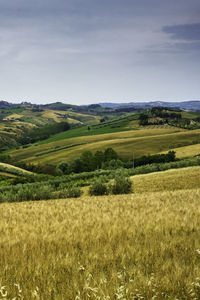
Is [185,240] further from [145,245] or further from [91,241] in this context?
[91,241]

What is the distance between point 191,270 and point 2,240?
183 inches

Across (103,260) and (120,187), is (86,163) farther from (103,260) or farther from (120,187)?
(103,260)

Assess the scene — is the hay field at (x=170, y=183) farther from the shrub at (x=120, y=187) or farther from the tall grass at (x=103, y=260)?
the tall grass at (x=103, y=260)

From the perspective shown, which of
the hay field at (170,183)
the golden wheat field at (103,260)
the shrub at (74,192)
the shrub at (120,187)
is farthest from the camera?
the hay field at (170,183)

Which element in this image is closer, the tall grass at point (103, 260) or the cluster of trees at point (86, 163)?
the tall grass at point (103, 260)

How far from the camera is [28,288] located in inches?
157

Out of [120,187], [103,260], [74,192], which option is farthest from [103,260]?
[120,187]

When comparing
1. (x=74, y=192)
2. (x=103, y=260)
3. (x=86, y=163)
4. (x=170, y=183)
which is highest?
(x=103, y=260)

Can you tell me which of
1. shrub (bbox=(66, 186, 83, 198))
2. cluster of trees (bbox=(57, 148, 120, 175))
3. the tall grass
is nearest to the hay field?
shrub (bbox=(66, 186, 83, 198))

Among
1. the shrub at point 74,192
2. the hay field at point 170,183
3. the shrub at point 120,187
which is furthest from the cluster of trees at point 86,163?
the shrub at point 74,192

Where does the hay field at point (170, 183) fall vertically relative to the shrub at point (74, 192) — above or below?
below

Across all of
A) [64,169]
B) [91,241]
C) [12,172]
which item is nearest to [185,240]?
[91,241]

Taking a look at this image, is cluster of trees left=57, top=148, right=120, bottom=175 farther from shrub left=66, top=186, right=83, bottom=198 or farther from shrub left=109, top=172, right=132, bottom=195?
shrub left=66, top=186, right=83, bottom=198

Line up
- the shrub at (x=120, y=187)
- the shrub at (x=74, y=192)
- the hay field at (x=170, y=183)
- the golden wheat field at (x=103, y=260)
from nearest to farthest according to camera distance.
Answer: the golden wheat field at (x=103, y=260), the shrub at (x=74, y=192), the shrub at (x=120, y=187), the hay field at (x=170, y=183)
